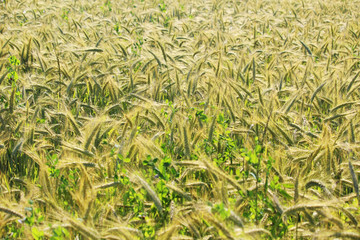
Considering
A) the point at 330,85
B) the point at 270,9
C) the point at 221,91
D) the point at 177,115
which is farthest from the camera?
the point at 270,9

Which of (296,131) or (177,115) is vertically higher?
(177,115)

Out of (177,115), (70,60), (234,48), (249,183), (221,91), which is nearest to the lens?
(249,183)

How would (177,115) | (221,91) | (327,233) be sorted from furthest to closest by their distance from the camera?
(221,91), (177,115), (327,233)

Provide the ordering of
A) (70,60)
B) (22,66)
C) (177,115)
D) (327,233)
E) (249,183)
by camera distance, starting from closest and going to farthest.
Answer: (327,233), (249,183), (177,115), (22,66), (70,60)

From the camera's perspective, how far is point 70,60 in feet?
12.0

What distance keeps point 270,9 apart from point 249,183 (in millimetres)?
6597

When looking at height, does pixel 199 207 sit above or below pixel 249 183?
above

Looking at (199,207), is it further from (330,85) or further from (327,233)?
(330,85)

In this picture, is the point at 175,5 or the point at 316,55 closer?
the point at 316,55

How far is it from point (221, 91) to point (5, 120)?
1488mm

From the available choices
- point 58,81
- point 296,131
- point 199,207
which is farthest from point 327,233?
point 58,81

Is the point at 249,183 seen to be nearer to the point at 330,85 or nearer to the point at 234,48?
the point at 330,85

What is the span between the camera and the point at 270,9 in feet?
25.2

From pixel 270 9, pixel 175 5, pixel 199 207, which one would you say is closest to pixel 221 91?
pixel 199 207
